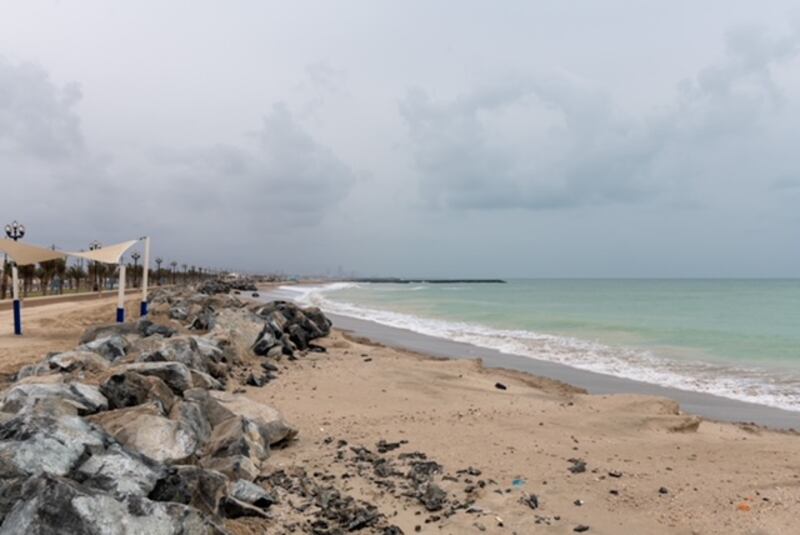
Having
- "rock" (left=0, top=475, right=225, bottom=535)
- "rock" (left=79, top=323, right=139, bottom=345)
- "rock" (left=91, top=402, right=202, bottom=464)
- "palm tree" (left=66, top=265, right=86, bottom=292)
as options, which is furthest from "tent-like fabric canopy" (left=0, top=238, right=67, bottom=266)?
"palm tree" (left=66, top=265, right=86, bottom=292)

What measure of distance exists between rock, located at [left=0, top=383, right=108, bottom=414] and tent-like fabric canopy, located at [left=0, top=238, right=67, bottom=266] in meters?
10.5

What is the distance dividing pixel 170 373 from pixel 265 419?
1.60m

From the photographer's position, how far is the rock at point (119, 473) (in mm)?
3555

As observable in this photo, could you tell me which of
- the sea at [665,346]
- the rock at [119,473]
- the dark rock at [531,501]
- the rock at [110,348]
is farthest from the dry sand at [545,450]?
the sea at [665,346]

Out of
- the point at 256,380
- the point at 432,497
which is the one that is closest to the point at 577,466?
the point at 432,497

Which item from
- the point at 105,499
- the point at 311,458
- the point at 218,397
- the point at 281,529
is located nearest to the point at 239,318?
the point at 218,397

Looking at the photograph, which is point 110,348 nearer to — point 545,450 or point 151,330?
point 151,330

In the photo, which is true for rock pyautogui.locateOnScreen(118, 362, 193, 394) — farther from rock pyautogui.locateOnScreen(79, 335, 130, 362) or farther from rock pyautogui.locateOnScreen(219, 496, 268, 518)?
rock pyautogui.locateOnScreen(219, 496, 268, 518)

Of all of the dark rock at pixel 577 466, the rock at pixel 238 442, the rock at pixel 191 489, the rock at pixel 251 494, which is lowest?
the dark rock at pixel 577 466

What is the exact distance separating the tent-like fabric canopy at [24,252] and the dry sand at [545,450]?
17.5 ft

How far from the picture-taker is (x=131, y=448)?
4375 mm

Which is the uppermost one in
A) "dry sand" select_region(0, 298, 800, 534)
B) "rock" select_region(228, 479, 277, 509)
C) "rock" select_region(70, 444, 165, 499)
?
"rock" select_region(70, 444, 165, 499)

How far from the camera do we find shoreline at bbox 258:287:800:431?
896 cm

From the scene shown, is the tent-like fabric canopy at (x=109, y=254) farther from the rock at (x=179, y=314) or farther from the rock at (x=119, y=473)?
the rock at (x=119, y=473)
